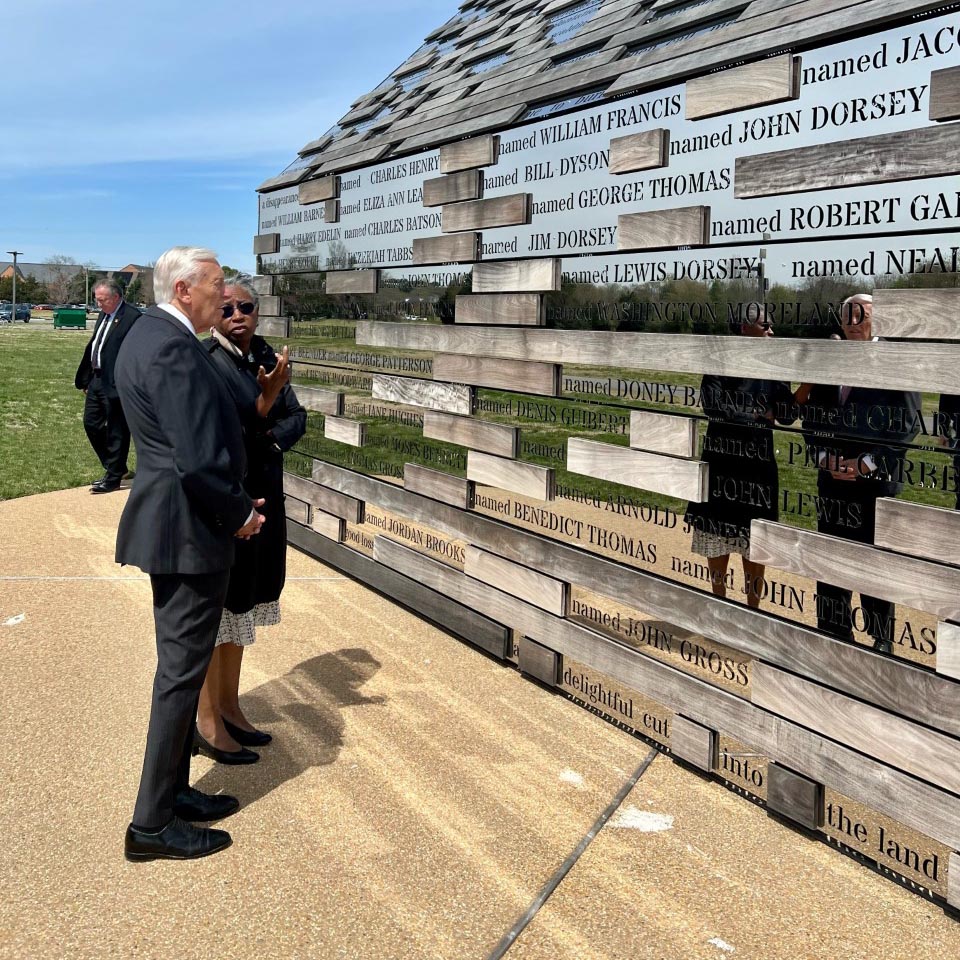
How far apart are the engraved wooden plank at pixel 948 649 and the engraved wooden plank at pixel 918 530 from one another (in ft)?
0.68

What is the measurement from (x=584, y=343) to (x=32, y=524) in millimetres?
6098

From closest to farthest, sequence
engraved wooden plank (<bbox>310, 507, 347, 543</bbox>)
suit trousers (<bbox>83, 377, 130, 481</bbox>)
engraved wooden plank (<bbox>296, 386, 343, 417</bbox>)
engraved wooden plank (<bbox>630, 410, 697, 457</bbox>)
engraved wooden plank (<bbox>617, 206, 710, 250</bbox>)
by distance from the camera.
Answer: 1. engraved wooden plank (<bbox>617, 206, 710, 250</bbox>)
2. engraved wooden plank (<bbox>630, 410, 697, 457</bbox>)
3. engraved wooden plank (<bbox>310, 507, 347, 543</bbox>)
4. engraved wooden plank (<bbox>296, 386, 343, 417</bbox>)
5. suit trousers (<bbox>83, 377, 130, 481</bbox>)

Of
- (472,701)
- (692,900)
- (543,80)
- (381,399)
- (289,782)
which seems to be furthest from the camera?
(381,399)

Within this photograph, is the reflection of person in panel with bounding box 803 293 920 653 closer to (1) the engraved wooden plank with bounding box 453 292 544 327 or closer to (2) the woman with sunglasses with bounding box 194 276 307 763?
(1) the engraved wooden plank with bounding box 453 292 544 327

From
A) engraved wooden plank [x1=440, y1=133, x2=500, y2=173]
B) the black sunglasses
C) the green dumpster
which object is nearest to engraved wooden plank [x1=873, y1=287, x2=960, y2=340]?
the black sunglasses

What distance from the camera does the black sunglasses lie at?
3.95 meters

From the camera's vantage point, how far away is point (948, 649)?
314 cm

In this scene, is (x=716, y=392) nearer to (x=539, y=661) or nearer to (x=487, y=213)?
(x=539, y=661)

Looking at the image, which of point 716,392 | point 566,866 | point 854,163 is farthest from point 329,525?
point 854,163

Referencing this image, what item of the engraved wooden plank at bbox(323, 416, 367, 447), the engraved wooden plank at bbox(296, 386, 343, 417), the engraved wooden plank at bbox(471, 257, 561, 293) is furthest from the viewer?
the engraved wooden plank at bbox(296, 386, 343, 417)

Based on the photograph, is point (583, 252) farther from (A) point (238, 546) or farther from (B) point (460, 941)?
(B) point (460, 941)

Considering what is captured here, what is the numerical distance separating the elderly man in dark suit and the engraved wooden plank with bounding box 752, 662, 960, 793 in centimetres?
196

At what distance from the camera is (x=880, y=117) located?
10.9 feet

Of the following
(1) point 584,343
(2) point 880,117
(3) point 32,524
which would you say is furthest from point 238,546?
(3) point 32,524
